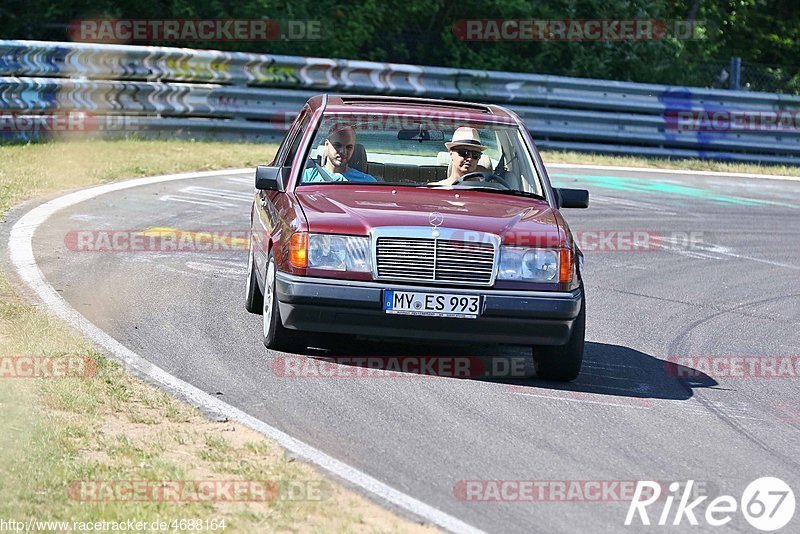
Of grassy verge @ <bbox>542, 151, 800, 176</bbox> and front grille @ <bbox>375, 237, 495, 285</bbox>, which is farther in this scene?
grassy verge @ <bbox>542, 151, 800, 176</bbox>

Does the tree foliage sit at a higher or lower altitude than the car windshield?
higher

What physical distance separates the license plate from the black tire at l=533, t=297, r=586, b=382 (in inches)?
22.7

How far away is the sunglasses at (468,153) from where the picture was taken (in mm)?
9016

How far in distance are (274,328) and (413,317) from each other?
0.93 metres

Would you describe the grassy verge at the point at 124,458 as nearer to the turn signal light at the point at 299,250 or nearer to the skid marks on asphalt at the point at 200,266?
the turn signal light at the point at 299,250

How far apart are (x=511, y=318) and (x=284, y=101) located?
14.5 meters

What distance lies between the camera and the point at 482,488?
19.0 ft

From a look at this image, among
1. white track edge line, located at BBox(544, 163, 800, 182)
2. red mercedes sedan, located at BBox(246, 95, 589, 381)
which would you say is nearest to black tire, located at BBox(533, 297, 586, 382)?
red mercedes sedan, located at BBox(246, 95, 589, 381)

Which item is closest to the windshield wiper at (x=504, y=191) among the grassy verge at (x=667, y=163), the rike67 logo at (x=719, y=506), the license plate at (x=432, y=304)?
the license plate at (x=432, y=304)

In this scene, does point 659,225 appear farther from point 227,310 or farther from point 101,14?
point 101,14

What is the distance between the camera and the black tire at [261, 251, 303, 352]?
26.2 ft
